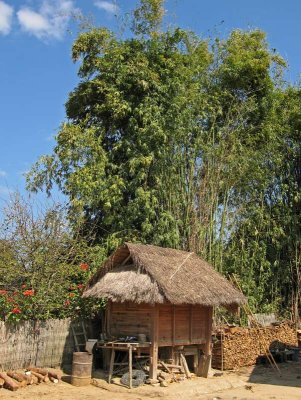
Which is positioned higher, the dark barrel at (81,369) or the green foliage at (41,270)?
the green foliage at (41,270)

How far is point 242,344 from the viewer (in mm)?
13359

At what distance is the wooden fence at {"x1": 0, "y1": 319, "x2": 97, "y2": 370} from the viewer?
34.6 ft

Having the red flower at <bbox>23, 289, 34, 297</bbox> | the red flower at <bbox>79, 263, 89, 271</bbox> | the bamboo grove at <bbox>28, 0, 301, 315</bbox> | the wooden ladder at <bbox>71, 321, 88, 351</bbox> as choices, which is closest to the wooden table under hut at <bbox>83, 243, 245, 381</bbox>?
the wooden ladder at <bbox>71, 321, 88, 351</bbox>

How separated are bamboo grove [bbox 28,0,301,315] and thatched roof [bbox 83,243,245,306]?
308cm

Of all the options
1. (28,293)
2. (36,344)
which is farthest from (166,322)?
(28,293)

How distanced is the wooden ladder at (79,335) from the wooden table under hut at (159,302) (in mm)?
781

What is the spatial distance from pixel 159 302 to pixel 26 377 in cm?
309

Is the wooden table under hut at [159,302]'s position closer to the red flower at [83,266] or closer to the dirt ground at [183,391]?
the dirt ground at [183,391]

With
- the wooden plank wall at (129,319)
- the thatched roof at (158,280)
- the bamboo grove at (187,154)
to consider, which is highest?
the bamboo grove at (187,154)

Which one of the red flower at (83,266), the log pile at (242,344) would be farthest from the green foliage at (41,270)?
the log pile at (242,344)

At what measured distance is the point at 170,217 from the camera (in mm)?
14891

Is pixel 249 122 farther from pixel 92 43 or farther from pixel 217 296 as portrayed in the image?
pixel 217 296

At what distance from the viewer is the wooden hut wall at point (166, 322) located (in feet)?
35.6

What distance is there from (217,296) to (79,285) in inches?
145
